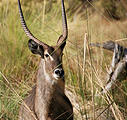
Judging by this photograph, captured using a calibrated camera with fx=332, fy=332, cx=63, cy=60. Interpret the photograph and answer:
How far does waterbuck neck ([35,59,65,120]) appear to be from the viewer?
4.04 meters

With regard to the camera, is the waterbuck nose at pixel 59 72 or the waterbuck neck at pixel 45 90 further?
the waterbuck neck at pixel 45 90

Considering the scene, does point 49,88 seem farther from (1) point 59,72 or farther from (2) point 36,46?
(2) point 36,46

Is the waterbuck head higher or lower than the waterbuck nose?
higher

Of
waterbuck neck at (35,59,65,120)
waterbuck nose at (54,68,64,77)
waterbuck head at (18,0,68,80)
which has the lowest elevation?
waterbuck neck at (35,59,65,120)

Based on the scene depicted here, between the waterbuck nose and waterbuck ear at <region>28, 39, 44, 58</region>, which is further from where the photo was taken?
waterbuck ear at <region>28, 39, 44, 58</region>

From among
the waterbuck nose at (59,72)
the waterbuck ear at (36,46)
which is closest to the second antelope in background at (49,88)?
the waterbuck ear at (36,46)

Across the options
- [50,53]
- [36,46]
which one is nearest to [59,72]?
[50,53]

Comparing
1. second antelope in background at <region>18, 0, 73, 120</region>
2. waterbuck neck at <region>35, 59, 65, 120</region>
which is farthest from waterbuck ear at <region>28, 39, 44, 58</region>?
waterbuck neck at <region>35, 59, 65, 120</region>

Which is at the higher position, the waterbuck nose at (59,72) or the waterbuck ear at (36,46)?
the waterbuck ear at (36,46)

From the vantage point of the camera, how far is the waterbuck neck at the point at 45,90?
4043 mm

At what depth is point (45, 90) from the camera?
413 centimetres

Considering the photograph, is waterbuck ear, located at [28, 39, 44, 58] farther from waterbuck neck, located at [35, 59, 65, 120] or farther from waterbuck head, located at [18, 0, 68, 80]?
waterbuck neck, located at [35, 59, 65, 120]

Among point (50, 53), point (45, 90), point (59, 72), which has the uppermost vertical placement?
point (50, 53)

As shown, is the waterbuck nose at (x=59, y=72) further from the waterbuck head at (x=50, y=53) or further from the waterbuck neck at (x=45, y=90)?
the waterbuck neck at (x=45, y=90)
